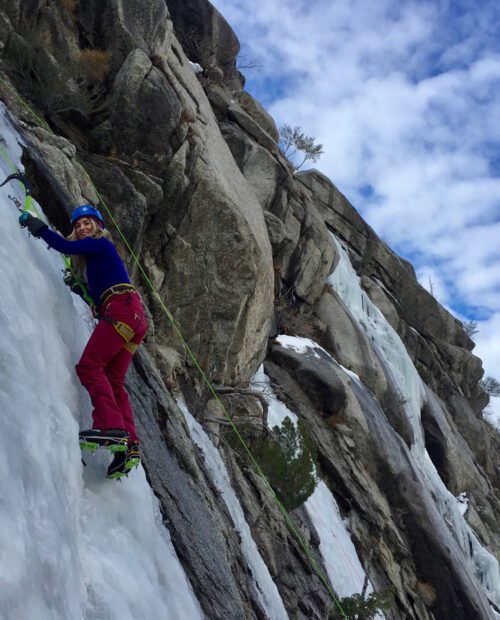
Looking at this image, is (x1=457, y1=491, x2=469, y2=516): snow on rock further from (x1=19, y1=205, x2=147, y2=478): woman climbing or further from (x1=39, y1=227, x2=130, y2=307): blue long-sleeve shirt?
(x1=39, y1=227, x2=130, y2=307): blue long-sleeve shirt

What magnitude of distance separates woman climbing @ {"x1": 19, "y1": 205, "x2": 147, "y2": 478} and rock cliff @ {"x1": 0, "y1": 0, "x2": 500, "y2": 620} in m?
1.07

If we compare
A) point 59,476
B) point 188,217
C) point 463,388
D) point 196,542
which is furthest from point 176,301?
point 463,388

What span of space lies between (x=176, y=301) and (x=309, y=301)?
8414mm


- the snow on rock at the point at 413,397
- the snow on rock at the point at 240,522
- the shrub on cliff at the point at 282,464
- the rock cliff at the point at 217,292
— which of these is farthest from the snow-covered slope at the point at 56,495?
the snow on rock at the point at 413,397

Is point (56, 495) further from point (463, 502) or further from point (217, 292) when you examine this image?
point (463, 502)

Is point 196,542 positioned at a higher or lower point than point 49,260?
lower

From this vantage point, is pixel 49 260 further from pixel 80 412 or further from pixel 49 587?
pixel 49 587

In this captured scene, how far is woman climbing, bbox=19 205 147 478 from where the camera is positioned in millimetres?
3783

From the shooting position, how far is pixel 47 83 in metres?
9.28

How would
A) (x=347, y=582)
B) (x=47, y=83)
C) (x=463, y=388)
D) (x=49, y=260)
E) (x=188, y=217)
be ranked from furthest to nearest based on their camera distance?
(x=463, y=388)
(x=347, y=582)
(x=188, y=217)
(x=47, y=83)
(x=49, y=260)

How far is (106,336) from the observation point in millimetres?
4238

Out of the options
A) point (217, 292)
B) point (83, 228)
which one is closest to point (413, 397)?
point (217, 292)

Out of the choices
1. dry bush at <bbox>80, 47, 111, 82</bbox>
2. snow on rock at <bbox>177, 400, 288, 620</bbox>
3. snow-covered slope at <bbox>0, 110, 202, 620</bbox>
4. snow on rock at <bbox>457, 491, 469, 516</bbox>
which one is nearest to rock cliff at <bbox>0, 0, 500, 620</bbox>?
dry bush at <bbox>80, 47, 111, 82</bbox>

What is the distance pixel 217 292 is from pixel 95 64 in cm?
463
